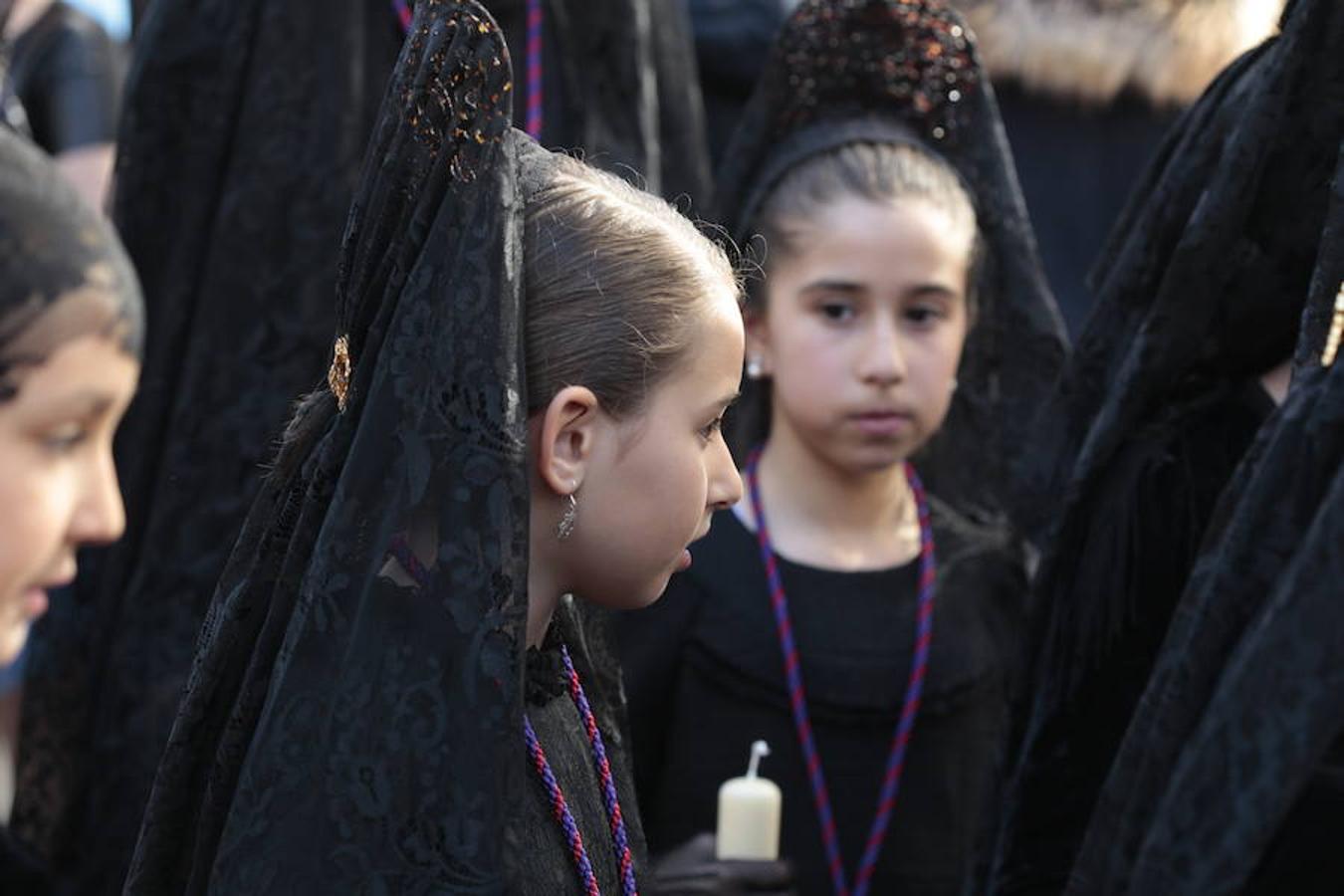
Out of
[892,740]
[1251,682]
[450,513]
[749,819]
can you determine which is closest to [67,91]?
[892,740]

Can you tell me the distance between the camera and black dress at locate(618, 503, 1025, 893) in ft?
12.0

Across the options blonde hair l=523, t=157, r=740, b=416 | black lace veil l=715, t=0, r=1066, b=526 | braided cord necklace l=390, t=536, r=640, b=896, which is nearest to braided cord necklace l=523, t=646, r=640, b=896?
braided cord necklace l=390, t=536, r=640, b=896

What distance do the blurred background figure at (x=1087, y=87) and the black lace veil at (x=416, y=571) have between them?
3339 mm

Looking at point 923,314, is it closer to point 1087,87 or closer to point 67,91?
point 1087,87

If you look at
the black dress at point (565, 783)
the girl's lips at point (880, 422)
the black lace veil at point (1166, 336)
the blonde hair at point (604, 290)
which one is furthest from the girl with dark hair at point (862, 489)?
the blonde hair at point (604, 290)

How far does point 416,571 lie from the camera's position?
6.61ft

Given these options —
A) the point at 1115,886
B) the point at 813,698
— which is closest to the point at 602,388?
the point at 1115,886

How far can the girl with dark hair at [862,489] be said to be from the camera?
3.66m

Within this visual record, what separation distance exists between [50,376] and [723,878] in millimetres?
1270

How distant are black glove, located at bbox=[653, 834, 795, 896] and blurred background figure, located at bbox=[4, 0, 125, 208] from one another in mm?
2824

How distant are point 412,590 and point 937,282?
6.45 feet

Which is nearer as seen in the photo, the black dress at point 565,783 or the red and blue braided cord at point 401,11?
the black dress at point 565,783

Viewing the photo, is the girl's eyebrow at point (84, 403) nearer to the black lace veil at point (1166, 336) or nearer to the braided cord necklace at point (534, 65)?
the black lace veil at point (1166, 336)

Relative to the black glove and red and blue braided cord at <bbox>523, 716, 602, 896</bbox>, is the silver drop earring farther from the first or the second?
the black glove
